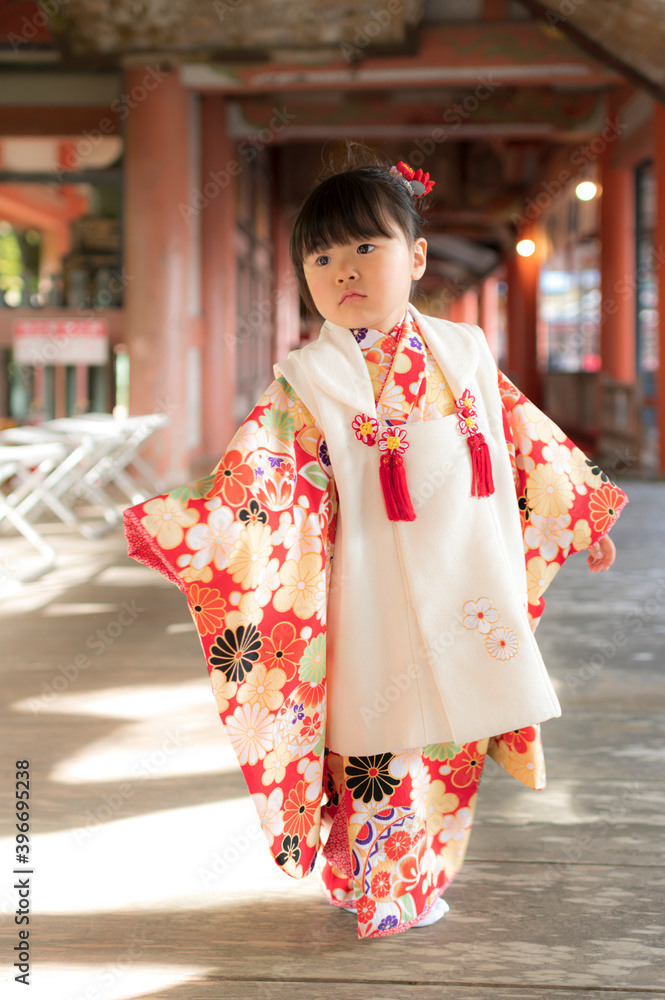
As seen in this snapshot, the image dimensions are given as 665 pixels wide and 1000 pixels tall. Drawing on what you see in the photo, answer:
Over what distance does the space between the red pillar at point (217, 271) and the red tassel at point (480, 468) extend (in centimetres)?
642

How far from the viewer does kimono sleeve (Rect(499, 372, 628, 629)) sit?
132 cm

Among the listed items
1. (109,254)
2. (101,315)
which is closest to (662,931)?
(101,315)

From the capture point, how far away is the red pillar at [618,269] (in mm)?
7391

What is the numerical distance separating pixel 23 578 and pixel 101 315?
334 centimetres

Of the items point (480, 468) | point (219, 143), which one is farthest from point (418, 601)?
point (219, 143)

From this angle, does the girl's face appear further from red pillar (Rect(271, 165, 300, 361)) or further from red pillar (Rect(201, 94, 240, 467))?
red pillar (Rect(271, 165, 300, 361))

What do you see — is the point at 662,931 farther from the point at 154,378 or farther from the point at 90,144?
the point at 90,144

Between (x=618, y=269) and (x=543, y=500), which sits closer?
(x=543, y=500)

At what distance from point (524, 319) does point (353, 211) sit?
10472 millimetres

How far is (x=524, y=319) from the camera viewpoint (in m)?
11.2

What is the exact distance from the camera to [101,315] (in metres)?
6.39

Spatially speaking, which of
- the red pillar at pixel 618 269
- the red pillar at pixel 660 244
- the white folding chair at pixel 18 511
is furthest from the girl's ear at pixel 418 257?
the red pillar at pixel 618 269

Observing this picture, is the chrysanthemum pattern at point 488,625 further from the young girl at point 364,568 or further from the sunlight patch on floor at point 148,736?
the sunlight patch on floor at point 148,736

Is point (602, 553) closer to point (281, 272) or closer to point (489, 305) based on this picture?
point (281, 272)
